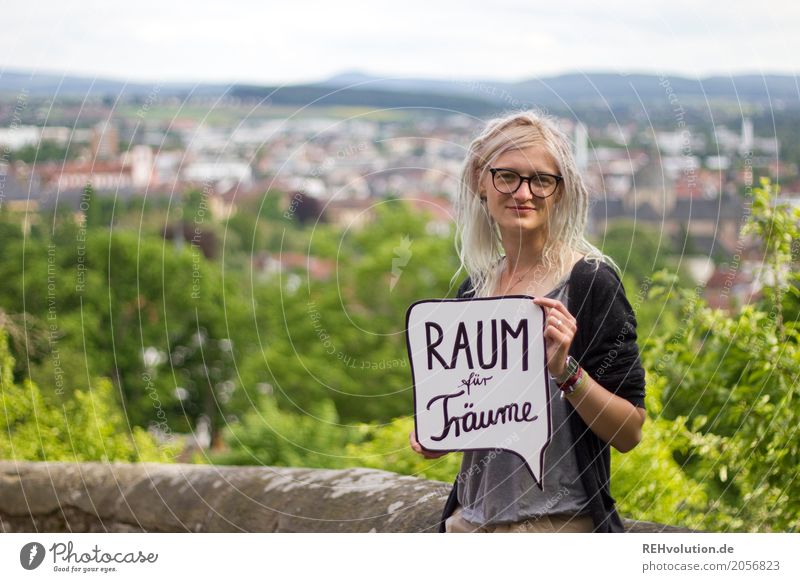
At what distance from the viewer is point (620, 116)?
317cm

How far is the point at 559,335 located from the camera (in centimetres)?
169

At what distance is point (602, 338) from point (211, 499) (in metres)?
1.71

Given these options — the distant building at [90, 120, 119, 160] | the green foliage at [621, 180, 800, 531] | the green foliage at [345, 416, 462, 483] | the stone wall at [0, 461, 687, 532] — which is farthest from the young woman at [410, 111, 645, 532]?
the green foliage at [345, 416, 462, 483]

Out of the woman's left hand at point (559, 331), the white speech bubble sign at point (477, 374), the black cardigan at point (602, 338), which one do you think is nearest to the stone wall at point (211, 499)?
the white speech bubble sign at point (477, 374)

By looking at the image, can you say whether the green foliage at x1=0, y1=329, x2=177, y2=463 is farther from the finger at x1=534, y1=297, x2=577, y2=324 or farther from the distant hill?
Answer: the finger at x1=534, y1=297, x2=577, y2=324

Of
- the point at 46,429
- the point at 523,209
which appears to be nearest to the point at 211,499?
the point at 523,209

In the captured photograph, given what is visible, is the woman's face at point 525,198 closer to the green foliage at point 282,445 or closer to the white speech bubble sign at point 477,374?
the white speech bubble sign at point 477,374

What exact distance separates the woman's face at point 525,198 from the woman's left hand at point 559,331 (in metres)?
0.17

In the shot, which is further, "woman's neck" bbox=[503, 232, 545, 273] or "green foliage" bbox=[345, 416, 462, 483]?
"green foliage" bbox=[345, 416, 462, 483]

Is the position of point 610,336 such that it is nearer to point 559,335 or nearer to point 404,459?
point 559,335

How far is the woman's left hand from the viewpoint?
5.56 ft

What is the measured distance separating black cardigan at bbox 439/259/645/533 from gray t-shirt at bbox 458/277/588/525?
0.08ft

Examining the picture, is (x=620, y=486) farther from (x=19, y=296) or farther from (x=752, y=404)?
(x=19, y=296)

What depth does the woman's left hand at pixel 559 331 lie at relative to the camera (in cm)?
169
